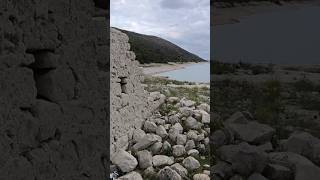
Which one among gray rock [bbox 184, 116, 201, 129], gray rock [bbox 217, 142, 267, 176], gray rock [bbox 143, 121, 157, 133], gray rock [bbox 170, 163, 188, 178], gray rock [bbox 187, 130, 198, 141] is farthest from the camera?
gray rock [bbox 184, 116, 201, 129]

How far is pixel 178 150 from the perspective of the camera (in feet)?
23.5

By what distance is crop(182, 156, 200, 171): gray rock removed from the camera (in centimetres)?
655

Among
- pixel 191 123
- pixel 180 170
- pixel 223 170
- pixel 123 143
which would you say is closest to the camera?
pixel 223 170

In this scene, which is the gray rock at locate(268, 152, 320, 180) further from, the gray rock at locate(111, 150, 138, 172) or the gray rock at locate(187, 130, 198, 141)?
the gray rock at locate(187, 130, 198, 141)

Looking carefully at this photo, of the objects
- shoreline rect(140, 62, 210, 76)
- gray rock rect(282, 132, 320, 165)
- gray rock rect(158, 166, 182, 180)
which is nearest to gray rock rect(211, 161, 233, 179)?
gray rock rect(282, 132, 320, 165)

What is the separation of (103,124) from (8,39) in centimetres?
108

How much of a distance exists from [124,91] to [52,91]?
5.38m

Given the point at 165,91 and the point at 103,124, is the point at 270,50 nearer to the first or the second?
the point at 103,124

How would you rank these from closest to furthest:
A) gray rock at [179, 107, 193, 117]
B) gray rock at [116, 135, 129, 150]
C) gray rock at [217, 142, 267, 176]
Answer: gray rock at [217, 142, 267, 176], gray rock at [116, 135, 129, 150], gray rock at [179, 107, 193, 117]

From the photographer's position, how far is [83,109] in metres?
2.47

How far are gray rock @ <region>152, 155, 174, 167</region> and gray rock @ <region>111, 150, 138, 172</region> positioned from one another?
0.34 m

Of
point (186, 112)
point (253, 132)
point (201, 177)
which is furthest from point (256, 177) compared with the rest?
point (186, 112)

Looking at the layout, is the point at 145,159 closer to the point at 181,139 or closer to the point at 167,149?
the point at 167,149

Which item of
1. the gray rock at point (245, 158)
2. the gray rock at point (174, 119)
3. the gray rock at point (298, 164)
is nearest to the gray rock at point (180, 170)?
the gray rock at point (245, 158)
